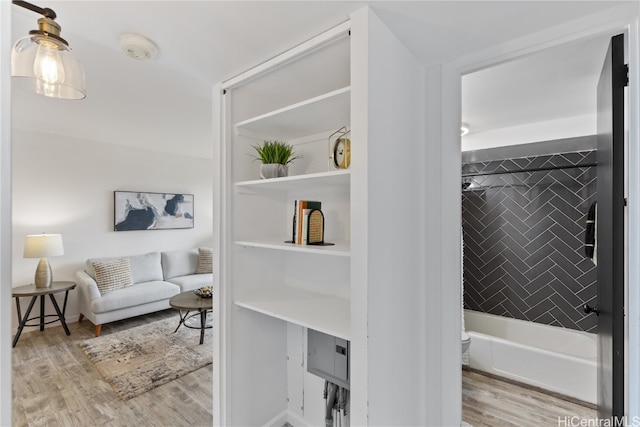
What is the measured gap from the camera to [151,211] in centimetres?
450

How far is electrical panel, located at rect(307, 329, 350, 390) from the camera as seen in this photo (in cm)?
157

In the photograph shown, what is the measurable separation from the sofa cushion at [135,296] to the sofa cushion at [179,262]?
34 centimetres

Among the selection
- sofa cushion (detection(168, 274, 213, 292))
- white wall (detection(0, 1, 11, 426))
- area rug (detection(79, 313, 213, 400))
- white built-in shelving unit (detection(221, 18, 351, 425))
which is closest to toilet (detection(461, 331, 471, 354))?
white built-in shelving unit (detection(221, 18, 351, 425))

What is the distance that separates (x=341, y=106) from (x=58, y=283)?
4007mm

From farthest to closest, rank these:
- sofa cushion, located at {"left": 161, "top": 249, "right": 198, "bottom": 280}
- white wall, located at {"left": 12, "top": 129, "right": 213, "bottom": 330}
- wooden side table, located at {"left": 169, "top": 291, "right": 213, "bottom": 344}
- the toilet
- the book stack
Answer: sofa cushion, located at {"left": 161, "top": 249, "right": 198, "bottom": 280}, white wall, located at {"left": 12, "top": 129, "right": 213, "bottom": 330}, wooden side table, located at {"left": 169, "top": 291, "right": 213, "bottom": 344}, the toilet, the book stack

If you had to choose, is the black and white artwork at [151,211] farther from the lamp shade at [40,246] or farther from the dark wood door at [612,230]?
the dark wood door at [612,230]

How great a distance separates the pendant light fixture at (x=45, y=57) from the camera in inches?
38.3

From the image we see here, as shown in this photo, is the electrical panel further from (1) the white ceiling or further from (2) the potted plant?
(1) the white ceiling

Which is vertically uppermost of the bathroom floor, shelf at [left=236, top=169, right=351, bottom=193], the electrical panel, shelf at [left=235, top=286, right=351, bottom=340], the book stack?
shelf at [left=236, top=169, right=351, bottom=193]

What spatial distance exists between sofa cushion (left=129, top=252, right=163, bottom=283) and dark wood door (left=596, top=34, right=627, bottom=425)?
4557 mm

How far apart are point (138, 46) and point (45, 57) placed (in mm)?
383

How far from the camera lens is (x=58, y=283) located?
3488mm

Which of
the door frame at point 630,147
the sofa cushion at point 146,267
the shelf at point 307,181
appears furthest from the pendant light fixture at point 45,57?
the sofa cushion at point 146,267

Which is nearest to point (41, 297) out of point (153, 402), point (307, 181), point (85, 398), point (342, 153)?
point (85, 398)
